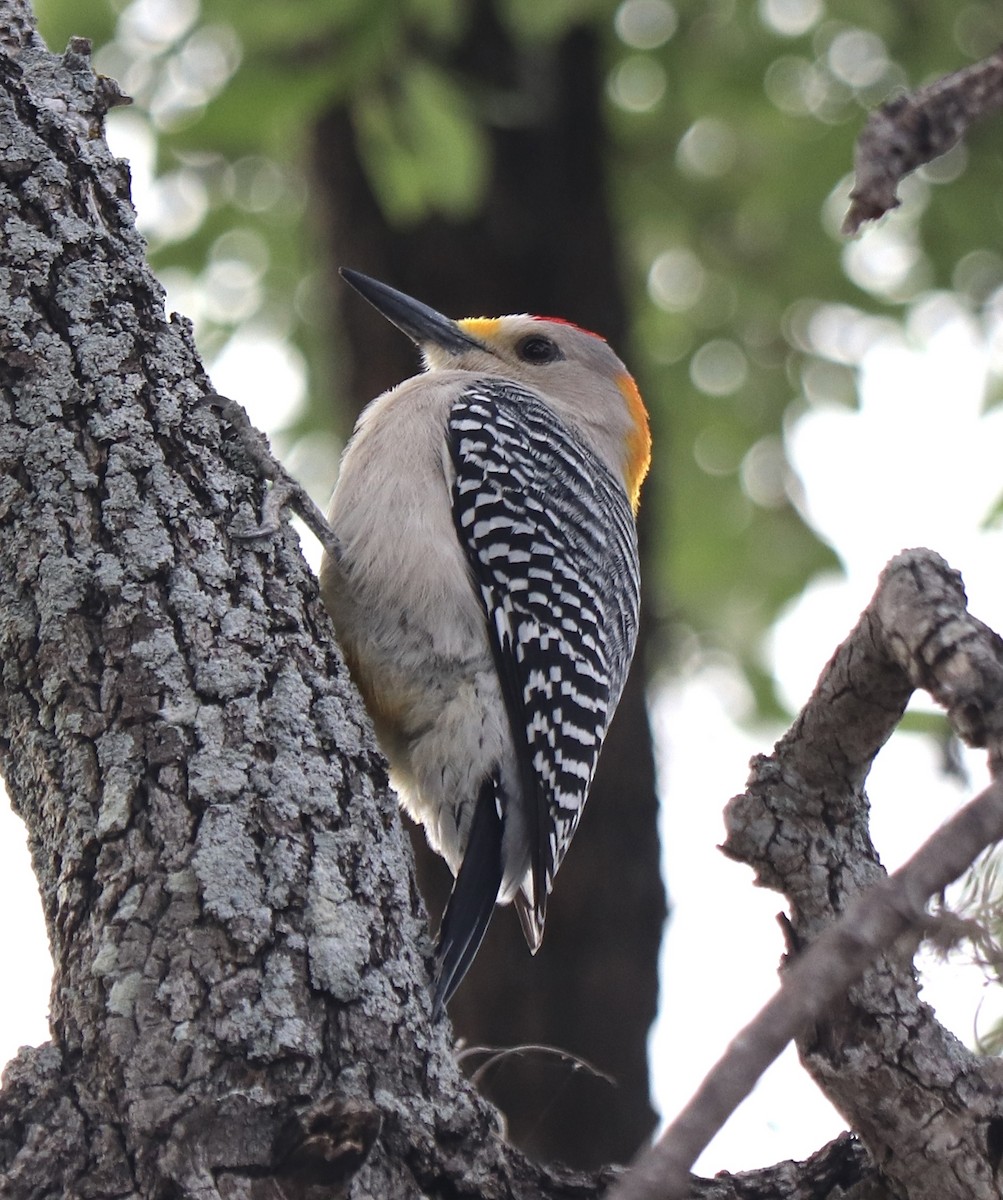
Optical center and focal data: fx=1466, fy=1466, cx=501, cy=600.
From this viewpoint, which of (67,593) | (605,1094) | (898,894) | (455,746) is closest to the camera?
(898,894)

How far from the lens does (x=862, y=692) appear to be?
105 inches

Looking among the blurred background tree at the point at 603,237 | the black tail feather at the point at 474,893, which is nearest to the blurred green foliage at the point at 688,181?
the blurred background tree at the point at 603,237

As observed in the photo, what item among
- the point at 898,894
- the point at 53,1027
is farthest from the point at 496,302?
the point at 898,894

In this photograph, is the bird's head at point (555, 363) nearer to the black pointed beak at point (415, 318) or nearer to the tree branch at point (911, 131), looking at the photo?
the black pointed beak at point (415, 318)

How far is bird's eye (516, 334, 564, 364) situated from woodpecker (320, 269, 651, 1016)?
715mm

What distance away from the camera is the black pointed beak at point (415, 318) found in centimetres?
540

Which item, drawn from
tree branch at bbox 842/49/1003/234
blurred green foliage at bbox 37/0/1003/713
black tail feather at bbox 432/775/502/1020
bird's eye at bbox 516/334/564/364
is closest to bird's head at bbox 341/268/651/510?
bird's eye at bbox 516/334/564/364

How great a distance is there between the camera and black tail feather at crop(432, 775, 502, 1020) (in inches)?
138

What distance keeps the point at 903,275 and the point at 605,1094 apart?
418 cm

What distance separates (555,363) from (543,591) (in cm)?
176

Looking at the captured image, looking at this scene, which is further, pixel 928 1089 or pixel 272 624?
pixel 272 624

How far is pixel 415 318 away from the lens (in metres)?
5.52

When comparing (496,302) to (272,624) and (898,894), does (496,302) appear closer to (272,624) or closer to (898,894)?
(272,624)

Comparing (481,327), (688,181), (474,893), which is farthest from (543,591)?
(688,181)
